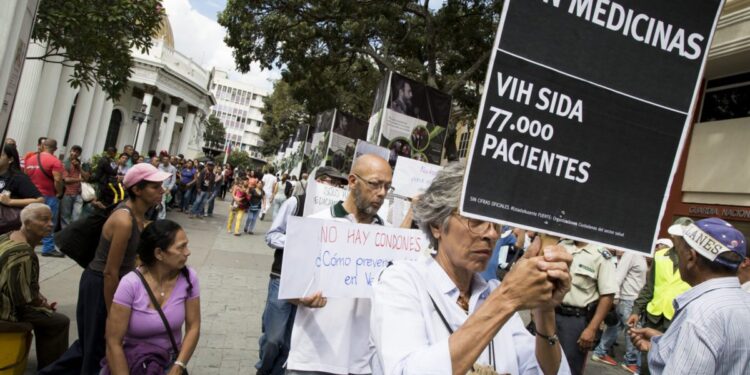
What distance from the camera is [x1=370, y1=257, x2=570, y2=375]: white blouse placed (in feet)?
5.73

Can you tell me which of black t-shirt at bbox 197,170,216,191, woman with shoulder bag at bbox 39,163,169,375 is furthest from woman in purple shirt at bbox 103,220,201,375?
black t-shirt at bbox 197,170,216,191

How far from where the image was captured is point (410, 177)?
5938mm

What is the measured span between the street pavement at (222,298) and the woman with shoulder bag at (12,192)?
1271 millimetres

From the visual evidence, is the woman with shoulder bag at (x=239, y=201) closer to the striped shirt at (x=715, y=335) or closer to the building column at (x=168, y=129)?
the striped shirt at (x=715, y=335)

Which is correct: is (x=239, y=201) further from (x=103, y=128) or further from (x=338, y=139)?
(x=103, y=128)

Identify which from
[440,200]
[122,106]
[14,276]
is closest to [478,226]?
[440,200]

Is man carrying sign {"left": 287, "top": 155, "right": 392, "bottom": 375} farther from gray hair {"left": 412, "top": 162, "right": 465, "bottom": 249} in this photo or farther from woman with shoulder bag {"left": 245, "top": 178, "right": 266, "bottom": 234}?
woman with shoulder bag {"left": 245, "top": 178, "right": 266, "bottom": 234}

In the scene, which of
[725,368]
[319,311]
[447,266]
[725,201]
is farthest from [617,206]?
[725,201]

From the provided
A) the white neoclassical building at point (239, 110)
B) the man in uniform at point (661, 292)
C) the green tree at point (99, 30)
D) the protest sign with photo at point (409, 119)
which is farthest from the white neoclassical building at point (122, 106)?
the white neoclassical building at point (239, 110)

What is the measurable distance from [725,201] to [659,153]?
39.1 feet

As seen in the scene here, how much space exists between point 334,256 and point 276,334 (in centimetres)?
105

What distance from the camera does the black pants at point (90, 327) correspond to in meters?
3.73

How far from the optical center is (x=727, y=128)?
1230 cm

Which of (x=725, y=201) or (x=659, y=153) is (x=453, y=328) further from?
(x=725, y=201)
